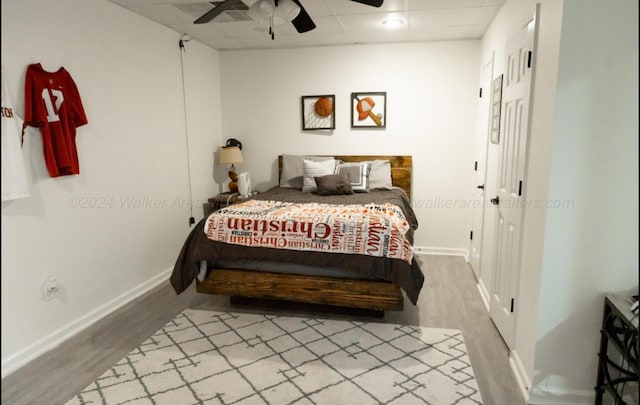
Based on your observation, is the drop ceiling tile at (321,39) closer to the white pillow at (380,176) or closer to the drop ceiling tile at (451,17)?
the drop ceiling tile at (451,17)

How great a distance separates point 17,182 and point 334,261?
190 centimetres

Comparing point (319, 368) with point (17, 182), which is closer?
point (17, 182)

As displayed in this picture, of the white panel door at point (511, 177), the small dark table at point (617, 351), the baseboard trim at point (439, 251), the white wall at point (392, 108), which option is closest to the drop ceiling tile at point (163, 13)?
the white wall at point (392, 108)

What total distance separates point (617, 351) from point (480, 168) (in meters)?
2.25

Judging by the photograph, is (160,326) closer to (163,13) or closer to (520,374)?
(520,374)

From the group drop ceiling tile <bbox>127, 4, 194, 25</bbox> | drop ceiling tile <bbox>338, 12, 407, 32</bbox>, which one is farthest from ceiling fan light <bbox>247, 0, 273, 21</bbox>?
drop ceiling tile <bbox>338, 12, 407, 32</bbox>

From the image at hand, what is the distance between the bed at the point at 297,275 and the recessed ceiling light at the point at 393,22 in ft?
7.17

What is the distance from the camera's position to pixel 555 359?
1937 mm

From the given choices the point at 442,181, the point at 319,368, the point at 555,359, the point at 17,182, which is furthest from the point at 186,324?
the point at 442,181

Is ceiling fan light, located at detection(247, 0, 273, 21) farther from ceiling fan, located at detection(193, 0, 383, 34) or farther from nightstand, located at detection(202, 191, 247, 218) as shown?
nightstand, located at detection(202, 191, 247, 218)

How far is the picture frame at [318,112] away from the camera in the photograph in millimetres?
4648

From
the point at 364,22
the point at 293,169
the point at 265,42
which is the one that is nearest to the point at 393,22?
the point at 364,22

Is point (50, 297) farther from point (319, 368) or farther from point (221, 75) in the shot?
point (221, 75)

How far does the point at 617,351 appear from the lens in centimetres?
179
